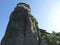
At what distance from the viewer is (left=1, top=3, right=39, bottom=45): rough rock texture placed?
58.4 meters

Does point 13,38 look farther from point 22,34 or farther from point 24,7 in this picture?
point 24,7

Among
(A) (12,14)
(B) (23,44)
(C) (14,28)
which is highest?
(A) (12,14)

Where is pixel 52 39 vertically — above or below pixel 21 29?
below

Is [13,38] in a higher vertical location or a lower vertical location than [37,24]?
lower

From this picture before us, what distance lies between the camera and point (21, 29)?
198 ft

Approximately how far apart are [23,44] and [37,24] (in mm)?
9975

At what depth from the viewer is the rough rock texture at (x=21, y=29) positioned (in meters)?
58.4

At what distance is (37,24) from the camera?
64.8 metres

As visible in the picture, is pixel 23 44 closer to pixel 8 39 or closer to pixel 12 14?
pixel 8 39

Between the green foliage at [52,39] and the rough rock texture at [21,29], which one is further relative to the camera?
the rough rock texture at [21,29]

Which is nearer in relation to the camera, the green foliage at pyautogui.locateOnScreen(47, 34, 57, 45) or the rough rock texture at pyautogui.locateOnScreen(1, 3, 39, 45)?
the green foliage at pyautogui.locateOnScreen(47, 34, 57, 45)

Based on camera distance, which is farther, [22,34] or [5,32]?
[5,32]

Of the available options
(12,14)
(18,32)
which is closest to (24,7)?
(12,14)

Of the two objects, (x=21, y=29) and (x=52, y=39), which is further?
(x=21, y=29)
